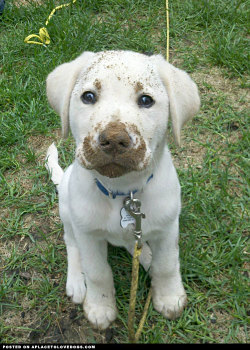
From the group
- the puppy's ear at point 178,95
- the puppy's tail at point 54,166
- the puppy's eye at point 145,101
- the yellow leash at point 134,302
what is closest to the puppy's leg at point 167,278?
the yellow leash at point 134,302

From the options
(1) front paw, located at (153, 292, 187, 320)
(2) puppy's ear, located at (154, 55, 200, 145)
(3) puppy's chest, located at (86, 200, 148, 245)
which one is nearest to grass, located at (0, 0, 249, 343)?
(1) front paw, located at (153, 292, 187, 320)

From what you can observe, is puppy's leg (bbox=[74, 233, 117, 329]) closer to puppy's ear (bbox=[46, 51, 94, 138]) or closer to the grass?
the grass

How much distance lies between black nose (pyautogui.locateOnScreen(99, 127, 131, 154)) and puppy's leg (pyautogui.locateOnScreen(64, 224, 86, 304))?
123cm

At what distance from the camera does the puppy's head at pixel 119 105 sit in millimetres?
2061

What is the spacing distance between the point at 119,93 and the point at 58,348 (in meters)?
1.65

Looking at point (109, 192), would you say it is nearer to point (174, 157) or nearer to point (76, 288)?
point (76, 288)

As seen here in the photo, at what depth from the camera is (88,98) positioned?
230 cm

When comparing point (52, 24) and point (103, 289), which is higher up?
point (52, 24)

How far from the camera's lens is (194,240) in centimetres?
334

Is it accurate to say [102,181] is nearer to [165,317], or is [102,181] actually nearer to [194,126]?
[165,317]

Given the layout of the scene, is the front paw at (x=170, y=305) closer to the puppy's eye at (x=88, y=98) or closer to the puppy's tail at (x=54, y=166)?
the puppy's tail at (x=54, y=166)

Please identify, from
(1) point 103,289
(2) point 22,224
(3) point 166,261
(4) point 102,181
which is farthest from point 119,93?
(2) point 22,224

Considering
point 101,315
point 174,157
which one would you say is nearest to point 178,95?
point 101,315

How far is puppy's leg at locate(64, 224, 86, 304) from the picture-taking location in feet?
10.1
